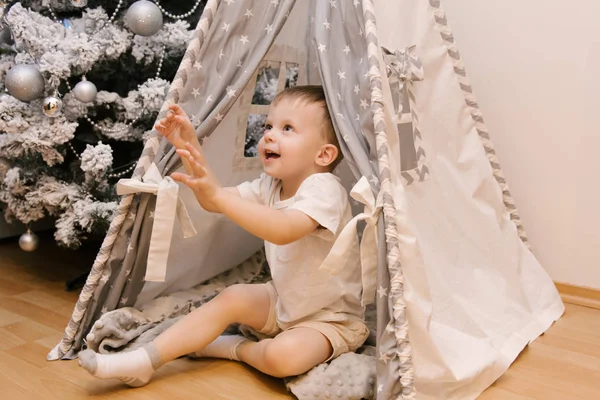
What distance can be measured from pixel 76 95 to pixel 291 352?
82 centimetres

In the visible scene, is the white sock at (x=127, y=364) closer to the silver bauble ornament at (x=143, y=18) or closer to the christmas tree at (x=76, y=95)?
the christmas tree at (x=76, y=95)

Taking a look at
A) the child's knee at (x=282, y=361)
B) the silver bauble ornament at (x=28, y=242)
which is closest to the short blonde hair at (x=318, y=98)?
the child's knee at (x=282, y=361)

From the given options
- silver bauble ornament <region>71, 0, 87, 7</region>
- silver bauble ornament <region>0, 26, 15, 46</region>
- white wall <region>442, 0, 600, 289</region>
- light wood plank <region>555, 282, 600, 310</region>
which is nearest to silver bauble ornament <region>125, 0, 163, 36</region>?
silver bauble ornament <region>71, 0, 87, 7</region>

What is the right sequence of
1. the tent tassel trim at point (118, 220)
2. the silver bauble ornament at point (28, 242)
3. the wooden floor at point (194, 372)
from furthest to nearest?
the silver bauble ornament at point (28, 242) < the tent tassel trim at point (118, 220) < the wooden floor at point (194, 372)

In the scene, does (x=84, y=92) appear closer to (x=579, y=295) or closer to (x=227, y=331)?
(x=227, y=331)

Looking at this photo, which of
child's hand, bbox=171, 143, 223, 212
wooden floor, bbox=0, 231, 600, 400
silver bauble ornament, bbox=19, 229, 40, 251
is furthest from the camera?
silver bauble ornament, bbox=19, 229, 40, 251

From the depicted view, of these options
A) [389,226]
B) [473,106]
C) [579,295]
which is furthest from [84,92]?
[579,295]

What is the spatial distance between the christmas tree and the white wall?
892 mm

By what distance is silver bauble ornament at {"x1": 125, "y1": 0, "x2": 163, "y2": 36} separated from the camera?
1521 mm

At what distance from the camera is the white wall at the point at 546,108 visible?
68.6 inches

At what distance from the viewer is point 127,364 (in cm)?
118

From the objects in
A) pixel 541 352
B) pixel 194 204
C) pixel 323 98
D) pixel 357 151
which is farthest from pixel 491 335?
pixel 194 204

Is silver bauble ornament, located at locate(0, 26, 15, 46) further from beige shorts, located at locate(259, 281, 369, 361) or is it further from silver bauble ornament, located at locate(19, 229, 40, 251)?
beige shorts, located at locate(259, 281, 369, 361)

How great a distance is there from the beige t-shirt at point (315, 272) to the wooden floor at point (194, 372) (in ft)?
0.55
